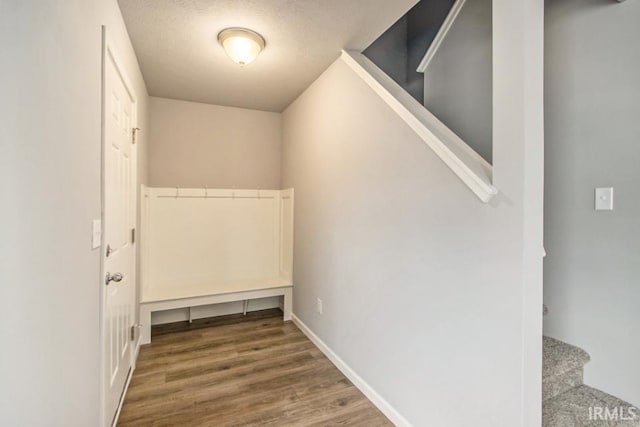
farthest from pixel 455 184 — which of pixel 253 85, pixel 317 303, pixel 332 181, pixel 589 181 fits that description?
pixel 253 85

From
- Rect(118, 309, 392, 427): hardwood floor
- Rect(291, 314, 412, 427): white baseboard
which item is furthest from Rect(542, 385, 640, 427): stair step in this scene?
Rect(118, 309, 392, 427): hardwood floor

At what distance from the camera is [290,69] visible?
263 cm

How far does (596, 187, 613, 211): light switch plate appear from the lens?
5.41ft

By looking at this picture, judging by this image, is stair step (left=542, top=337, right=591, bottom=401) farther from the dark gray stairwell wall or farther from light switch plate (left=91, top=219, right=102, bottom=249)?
the dark gray stairwell wall

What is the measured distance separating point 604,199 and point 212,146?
11.6 feet

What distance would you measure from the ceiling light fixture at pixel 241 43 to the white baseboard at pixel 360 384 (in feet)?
7.92

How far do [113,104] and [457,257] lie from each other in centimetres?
202

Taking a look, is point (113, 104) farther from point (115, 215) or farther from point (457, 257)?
point (457, 257)

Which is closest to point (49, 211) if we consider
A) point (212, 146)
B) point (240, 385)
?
point (240, 385)

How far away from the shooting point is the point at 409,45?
139 inches

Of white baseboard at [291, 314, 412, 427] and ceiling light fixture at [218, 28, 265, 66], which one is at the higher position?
ceiling light fixture at [218, 28, 265, 66]

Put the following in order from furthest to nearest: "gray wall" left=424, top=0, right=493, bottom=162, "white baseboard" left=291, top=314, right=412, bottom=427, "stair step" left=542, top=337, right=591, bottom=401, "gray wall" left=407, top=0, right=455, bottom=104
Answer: "gray wall" left=407, top=0, right=455, bottom=104
"gray wall" left=424, top=0, right=493, bottom=162
"white baseboard" left=291, top=314, right=412, bottom=427
"stair step" left=542, top=337, right=591, bottom=401

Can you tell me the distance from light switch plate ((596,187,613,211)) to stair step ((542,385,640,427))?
1.03 m

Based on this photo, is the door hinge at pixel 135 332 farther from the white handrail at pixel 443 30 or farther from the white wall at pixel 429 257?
the white handrail at pixel 443 30
